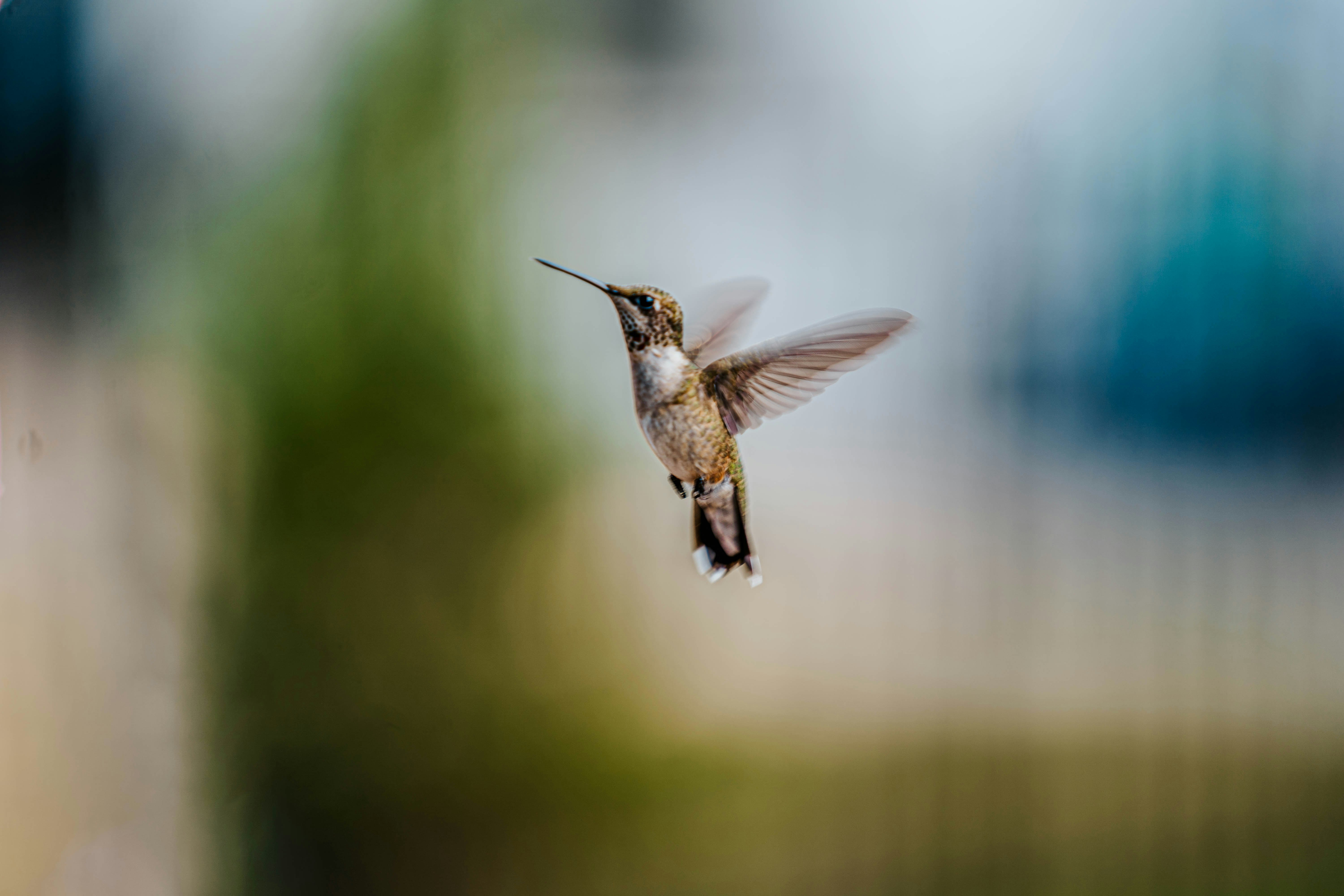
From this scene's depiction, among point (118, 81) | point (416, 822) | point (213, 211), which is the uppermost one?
point (118, 81)

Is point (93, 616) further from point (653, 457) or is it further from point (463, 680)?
point (653, 457)

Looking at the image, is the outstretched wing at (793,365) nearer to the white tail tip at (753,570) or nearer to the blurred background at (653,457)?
the white tail tip at (753,570)

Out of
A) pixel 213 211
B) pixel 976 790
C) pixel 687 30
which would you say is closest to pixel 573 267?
pixel 687 30

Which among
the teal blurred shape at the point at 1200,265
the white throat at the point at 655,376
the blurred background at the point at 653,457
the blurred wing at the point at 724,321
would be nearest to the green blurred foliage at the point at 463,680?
the blurred background at the point at 653,457

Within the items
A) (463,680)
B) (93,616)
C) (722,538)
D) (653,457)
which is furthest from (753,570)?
(93,616)

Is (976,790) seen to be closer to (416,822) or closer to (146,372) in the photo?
(416,822)

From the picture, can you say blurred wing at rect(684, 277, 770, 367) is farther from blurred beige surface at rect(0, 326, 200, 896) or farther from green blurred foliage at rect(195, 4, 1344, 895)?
blurred beige surface at rect(0, 326, 200, 896)

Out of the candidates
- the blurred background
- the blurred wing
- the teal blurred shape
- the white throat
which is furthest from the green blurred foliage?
the white throat
